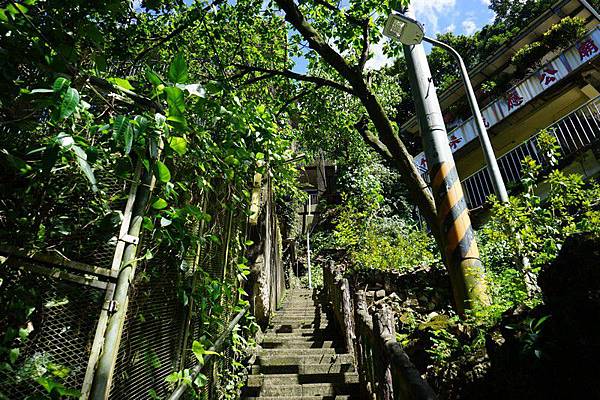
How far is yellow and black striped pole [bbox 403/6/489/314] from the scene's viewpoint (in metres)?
3.54

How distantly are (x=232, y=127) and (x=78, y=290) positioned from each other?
1450 mm

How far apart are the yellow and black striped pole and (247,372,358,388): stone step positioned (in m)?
2.07

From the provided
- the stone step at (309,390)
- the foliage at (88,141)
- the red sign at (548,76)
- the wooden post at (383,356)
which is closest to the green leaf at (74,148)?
the foliage at (88,141)

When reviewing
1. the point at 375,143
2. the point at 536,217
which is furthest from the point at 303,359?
the point at 375,143

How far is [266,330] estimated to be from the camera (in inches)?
237

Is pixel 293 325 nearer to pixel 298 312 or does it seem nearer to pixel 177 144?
pixel 298 312

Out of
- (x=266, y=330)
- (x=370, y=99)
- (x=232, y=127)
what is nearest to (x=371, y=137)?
(x=370, y=99)

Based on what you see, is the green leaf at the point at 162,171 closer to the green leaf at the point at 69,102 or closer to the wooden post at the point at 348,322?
the green leaf at the point at 69,102

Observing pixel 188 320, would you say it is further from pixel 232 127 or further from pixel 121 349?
pixel 232 127

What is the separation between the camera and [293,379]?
14.6ft

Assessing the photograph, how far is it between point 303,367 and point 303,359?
0.17m

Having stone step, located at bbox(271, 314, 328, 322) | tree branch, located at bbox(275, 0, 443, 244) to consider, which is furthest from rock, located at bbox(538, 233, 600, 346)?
stone step, located at bbox(271, 314, 328, 322)

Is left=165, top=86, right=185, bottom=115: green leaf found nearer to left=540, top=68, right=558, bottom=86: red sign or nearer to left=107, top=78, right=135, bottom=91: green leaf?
left=107, top=78, right=135, bottom=91: green leaf

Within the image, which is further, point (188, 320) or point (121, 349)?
point (188, 320)
